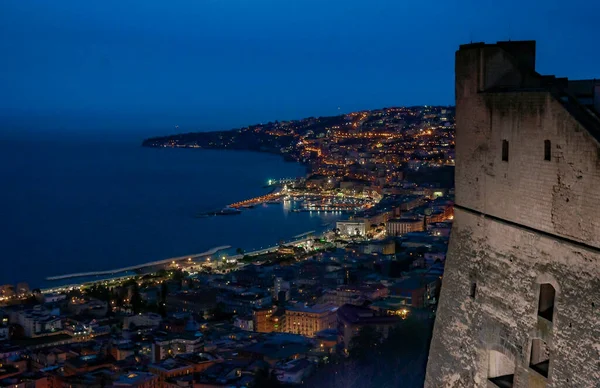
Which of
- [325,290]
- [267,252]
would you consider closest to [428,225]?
[267,252]

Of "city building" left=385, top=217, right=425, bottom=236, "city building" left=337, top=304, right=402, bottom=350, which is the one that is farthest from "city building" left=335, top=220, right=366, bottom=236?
"city building" left=337, top=304, right=402, bottom=350

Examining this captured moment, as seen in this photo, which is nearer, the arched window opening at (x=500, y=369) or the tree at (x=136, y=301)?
the arched window opening at (x=500, y=369)

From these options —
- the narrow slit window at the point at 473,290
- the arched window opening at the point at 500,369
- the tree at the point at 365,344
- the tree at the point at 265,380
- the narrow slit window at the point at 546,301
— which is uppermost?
the narrow slit window at the point at 546,301

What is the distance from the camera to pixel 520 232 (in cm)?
223

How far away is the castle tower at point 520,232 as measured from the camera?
1965mm

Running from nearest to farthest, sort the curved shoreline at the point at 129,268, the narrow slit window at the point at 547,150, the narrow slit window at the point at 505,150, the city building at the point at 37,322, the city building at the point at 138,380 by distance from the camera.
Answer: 1. the narrow slit window at the point at 547,150
2. the narrow slit window at the point at 505,150
3. the city building at the point at 138,380
4. the city building at the point at 37,322
5. the curved shoreline at the point at 129,268

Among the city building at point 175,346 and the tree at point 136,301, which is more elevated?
the city building at point 175,346

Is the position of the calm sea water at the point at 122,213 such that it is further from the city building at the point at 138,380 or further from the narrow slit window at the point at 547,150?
the narrow slit window at the point at 547,150

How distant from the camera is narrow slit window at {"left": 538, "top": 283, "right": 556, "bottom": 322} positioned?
2.12 metres

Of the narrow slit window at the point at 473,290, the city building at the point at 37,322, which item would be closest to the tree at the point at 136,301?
the city building at the point at 37,322

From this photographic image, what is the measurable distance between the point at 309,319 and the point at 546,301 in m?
15.6

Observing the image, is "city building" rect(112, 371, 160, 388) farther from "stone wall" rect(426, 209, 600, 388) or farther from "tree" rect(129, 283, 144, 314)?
"stone wall" rect(426, 209, 600, 388)

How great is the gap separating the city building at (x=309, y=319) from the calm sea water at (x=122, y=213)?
33.3 ft

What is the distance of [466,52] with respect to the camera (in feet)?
8.14
